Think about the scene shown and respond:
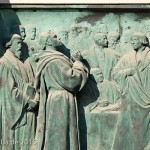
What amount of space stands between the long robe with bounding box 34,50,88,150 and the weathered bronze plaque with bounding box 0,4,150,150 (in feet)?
0.04

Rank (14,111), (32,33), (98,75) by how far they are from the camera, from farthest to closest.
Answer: (32,33) < (98,75) < (14,111)

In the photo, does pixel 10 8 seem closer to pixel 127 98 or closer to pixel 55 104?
pixel 55 104

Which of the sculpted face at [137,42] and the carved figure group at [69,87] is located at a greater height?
the sculpted face at [137,42]

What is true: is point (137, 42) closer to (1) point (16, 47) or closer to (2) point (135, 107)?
(2) point (135, 107)

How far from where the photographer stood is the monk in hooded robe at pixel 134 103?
8.66 m

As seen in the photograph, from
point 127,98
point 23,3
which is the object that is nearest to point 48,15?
point 23,3

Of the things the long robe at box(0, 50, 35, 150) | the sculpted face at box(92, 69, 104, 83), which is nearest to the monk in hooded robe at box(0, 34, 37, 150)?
the long robe at box(0, 50, 35, 150)

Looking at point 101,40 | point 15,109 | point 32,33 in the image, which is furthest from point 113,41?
point 15,109

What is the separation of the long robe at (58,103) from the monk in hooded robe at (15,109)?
0.17 meters

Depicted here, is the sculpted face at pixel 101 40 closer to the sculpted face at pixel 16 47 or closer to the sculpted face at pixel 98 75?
the sculpted face at pixel 98 75

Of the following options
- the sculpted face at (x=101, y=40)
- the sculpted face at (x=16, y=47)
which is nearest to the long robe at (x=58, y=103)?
the sculpted face at (x=16, y=47)

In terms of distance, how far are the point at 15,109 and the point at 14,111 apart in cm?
3

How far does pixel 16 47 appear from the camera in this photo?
8852mm

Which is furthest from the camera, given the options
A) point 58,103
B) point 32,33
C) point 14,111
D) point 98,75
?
point 32,33
